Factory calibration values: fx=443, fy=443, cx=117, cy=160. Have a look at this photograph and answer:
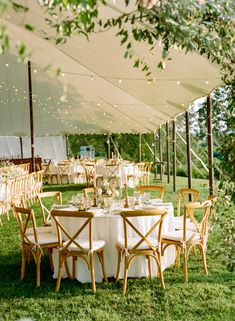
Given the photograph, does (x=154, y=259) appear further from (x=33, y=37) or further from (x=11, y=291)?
(x=33, y=37)

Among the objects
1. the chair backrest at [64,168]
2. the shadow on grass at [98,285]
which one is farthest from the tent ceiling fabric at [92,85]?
the shadow on grass at [98,285]

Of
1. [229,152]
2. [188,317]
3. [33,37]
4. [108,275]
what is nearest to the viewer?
[229,152]

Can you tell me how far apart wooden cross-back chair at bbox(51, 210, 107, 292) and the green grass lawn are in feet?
0.72

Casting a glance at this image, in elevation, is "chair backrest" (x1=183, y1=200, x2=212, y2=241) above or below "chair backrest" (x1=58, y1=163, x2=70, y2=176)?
below

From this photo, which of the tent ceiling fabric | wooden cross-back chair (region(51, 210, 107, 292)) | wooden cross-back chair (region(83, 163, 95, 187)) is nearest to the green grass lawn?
wooden cross-back chair (region(51, 210, 107, 292))

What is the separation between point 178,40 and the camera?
206 centimetres

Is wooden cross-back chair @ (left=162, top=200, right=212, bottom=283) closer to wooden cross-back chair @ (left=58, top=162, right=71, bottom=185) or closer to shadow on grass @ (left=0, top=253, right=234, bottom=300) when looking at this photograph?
shadow on grass @ (left=0, top=253, right=234, bottom=300)

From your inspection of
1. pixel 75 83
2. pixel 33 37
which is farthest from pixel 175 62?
pixel 75 83

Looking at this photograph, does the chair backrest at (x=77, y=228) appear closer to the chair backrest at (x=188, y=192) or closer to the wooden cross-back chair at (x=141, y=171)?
the chair backrest at (x=188, y=192)

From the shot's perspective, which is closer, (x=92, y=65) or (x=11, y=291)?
(x=11, y=291)

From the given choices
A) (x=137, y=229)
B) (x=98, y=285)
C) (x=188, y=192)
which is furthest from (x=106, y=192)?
(x=188, y=192)

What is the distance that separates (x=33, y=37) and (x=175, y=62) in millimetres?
3891

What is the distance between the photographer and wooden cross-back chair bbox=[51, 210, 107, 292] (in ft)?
14.3

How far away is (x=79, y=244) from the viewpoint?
453 centimetres
